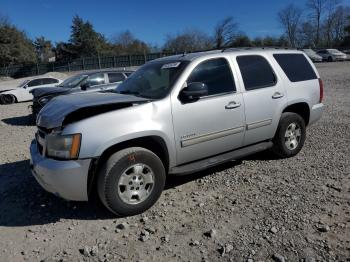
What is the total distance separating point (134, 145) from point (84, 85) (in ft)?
25.8

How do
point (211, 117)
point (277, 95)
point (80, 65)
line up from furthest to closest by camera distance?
point (80, 65) → point (277, 95) → point (211, 117)

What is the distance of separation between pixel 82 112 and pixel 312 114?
4.04m

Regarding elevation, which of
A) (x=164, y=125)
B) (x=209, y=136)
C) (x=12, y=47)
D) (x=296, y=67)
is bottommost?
(x=209, y=136)

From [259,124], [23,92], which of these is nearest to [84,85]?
[259,124]

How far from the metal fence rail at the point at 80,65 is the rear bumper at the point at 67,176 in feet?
164

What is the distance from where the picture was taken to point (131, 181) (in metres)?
4.32

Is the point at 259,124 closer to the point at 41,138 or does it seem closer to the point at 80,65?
the point at 41,138

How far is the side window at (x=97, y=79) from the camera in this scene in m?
12.7

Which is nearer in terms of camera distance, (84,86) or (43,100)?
(43,100)

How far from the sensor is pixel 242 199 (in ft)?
15.5

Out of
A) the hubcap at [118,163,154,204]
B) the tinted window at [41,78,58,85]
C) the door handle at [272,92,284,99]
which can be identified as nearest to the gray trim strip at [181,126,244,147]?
the hubcap at [118,163,154,204]

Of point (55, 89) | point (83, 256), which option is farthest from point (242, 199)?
point (55, 89)

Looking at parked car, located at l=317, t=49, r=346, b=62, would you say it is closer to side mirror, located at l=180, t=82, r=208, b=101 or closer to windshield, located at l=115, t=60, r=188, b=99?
windshield, located at l=115, t=60, r=188, b=99

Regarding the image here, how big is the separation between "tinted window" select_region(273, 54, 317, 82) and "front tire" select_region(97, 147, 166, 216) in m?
2.87
